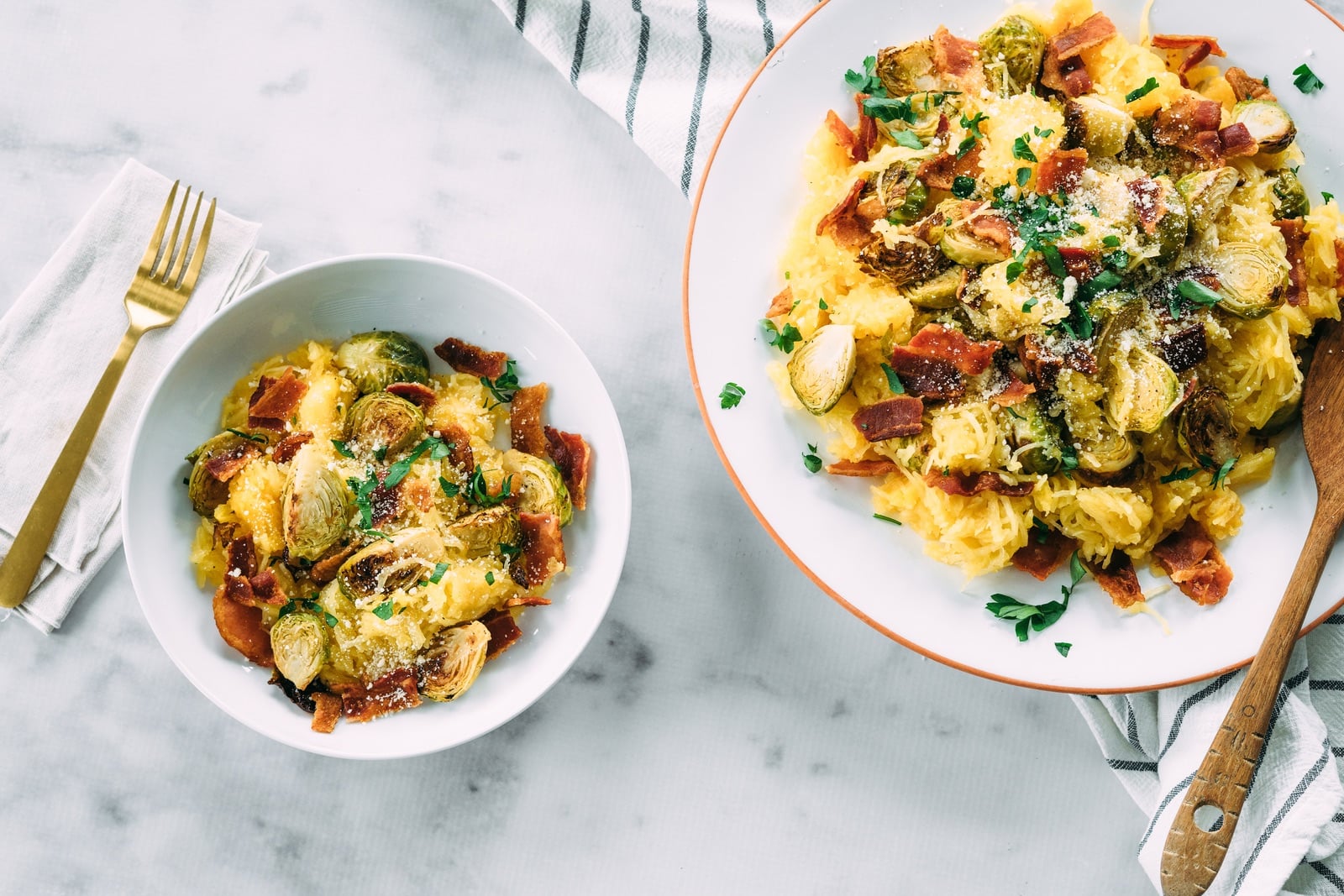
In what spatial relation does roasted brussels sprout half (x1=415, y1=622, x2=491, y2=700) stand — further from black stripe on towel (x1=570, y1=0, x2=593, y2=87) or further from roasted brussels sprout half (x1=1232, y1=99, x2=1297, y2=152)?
roasted brussels sprout half (x1=1232, y1=99, x2=1297, y2=152)

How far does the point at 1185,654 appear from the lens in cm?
258

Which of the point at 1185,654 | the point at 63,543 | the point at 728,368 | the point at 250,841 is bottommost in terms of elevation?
the point at 250,841

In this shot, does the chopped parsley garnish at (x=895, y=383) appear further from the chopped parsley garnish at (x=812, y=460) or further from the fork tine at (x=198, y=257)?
the fork tine at (x=198, y=257)

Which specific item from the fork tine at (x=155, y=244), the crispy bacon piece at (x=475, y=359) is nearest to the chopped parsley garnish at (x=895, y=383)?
the crispy bacon piece at (x=475, y=359)

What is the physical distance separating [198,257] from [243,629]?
1163mm

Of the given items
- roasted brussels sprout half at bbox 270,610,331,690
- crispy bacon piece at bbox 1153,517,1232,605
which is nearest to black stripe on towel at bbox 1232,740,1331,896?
crispy bacon piece at bbox 1153,517,1232,605

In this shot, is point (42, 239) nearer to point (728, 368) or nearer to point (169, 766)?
point (169, 766)

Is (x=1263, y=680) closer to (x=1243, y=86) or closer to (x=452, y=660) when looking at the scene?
(x=1243, y=86)

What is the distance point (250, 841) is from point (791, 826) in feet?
5.78

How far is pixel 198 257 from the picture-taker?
3.03 meters

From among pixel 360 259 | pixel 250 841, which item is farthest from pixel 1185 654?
pixel 250 841

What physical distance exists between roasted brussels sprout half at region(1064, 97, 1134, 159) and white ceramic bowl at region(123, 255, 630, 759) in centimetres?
139

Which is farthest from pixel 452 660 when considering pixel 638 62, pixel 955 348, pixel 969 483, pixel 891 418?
pixel 638 62

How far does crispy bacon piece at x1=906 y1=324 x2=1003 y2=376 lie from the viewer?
236cm
